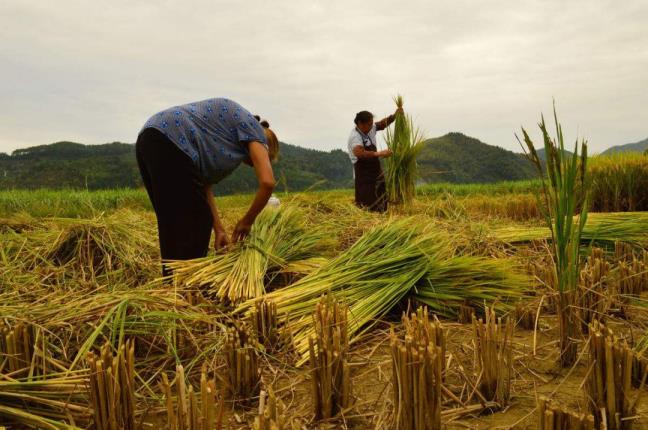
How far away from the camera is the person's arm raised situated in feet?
8.09

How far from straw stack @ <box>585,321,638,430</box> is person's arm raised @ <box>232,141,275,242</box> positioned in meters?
1.67

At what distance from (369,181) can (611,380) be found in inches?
188

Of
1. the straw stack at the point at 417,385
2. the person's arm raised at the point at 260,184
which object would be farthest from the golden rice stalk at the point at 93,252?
the straw stack at the point at 417,385

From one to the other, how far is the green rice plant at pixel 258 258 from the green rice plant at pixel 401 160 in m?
2.87

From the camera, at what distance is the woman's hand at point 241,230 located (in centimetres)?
264

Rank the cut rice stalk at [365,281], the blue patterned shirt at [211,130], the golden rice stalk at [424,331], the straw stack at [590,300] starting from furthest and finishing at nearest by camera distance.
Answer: the blue patterned shirt at [211,130], the cut rice stalk at [365,281], the straw stack at [590,300], the golden rice stalk at [424,331]

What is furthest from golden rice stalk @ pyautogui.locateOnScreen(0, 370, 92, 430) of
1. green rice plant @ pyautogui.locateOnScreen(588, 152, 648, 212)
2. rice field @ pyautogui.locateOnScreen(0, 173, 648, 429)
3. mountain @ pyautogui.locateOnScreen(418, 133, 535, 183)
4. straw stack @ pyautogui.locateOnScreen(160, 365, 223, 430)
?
mountain @ pyautogui.locateOnScreen(418, 133, 535, 183)

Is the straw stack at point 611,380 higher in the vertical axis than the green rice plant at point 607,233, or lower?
lower

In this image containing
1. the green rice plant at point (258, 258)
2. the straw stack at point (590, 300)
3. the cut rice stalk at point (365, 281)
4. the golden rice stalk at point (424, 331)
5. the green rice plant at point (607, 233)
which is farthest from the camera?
the green rice plant at point (607, 233)

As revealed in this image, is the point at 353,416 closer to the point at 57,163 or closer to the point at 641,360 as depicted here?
the point at 641,360

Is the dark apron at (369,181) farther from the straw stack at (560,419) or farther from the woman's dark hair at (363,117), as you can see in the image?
the straw stack at (560,419)

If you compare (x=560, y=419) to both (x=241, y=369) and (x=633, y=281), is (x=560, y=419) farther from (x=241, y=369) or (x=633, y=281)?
(x=633, y=281)

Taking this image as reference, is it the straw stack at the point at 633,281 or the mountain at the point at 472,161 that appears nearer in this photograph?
the straw stack at the point at 633,281

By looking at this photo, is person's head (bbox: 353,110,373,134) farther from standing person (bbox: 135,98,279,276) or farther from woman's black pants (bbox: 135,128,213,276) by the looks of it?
woman's black pants (bbox: 135,128,213,276)
